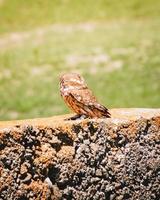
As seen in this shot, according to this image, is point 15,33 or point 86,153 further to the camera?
point 15,33

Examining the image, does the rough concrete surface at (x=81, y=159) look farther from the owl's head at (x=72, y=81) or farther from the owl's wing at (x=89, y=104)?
the owl's head at (x=72, y=81)

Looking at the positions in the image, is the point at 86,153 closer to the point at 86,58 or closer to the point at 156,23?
the point at 86,58

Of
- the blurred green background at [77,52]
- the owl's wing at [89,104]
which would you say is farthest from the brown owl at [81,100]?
the blurred green background at [77,52]

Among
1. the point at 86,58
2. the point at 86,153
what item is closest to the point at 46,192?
the point at 86,153

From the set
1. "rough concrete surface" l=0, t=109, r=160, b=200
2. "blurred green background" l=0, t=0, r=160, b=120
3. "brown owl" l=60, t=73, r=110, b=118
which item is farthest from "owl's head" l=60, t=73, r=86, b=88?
"blurred green background" l=0, t=0, r=160, b=120

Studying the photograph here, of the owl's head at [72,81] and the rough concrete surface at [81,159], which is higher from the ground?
the owl's head at [72,81]

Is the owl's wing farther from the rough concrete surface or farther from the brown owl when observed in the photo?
the rough concrete surface
